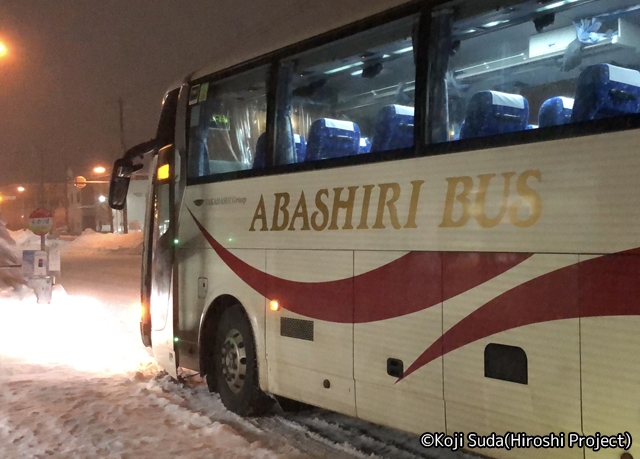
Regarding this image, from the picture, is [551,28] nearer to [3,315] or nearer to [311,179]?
[311,179]

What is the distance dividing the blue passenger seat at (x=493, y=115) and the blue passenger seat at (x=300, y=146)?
1988mm

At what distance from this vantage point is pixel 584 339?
3896mm

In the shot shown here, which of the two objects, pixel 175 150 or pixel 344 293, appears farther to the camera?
pixel 175 150

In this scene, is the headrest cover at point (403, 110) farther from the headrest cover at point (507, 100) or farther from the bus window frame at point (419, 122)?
the headrest cover at point (507, 100)

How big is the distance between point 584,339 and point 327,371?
101 inches

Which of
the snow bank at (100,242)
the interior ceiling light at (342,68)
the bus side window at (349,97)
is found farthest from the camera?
the snow bank at (100,242)

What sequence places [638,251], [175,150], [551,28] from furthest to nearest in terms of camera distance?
[175,150]
[551,28]
[638,251]

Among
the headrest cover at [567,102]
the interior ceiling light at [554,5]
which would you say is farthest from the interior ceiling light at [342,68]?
the headrest cover at [567,102]

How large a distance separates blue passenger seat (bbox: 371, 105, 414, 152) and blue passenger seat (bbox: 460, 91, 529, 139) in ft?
1.73

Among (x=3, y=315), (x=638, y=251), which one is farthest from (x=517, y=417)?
(x=3, y=315)

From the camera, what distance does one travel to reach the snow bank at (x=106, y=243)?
4482cm

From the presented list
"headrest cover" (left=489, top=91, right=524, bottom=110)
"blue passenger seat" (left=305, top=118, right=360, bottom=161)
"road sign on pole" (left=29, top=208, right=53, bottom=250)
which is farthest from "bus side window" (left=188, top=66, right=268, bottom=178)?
"road sign on pole" (left=29, top=208, right=53, bottom=250)

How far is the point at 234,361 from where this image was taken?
7152 millimetres

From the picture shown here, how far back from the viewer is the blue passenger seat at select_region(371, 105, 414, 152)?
5.25m
